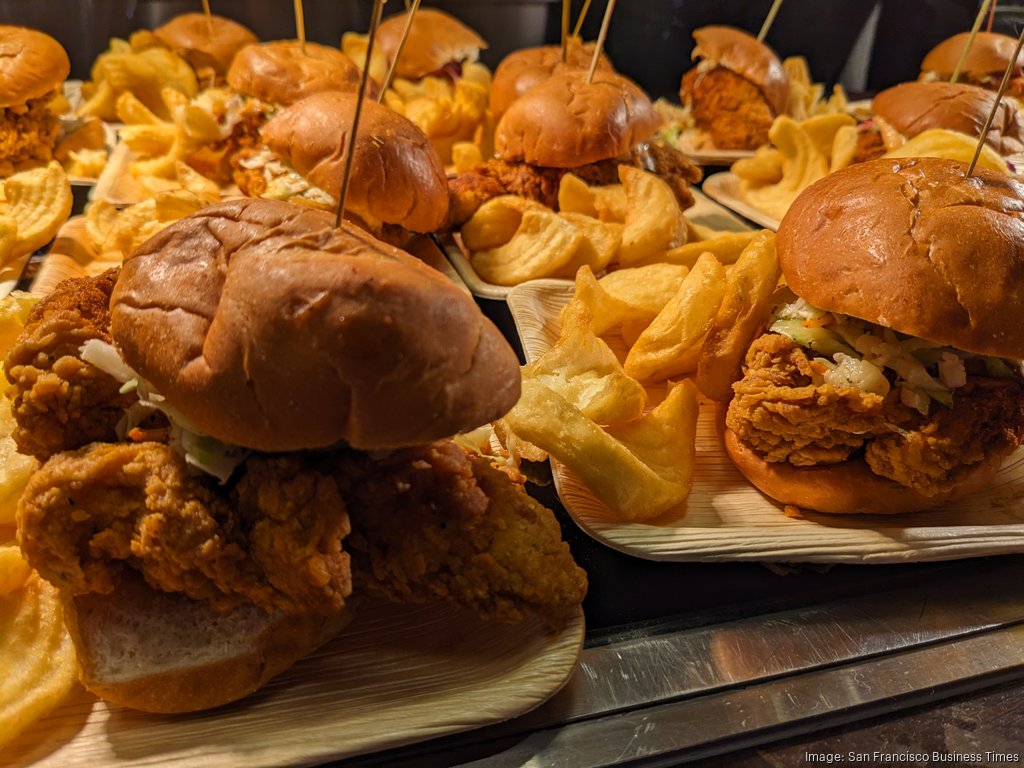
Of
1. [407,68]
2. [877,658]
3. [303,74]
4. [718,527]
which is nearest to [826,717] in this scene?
[877,658]

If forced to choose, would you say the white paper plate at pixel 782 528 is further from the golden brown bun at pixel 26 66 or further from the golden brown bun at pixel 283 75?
the golden brown bun at pixel 26 66

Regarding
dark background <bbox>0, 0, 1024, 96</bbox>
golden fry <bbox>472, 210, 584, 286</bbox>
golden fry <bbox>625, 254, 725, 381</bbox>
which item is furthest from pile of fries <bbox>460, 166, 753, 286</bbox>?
dark background <bbox>0, 0, 1024, 96</bbox>

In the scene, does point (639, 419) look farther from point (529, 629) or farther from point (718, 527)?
point (529, 629)

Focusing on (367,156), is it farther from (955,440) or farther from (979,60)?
(979,60)

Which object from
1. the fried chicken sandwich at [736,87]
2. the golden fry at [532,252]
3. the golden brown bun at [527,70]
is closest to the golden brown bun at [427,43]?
the golden brown bun at [527,70]

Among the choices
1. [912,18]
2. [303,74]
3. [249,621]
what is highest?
[912,18]

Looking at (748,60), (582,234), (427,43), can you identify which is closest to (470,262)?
(582,234)

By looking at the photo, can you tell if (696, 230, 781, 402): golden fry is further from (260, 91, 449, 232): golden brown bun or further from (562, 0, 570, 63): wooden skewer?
(562, 0, 570, 63): wooden skewer
